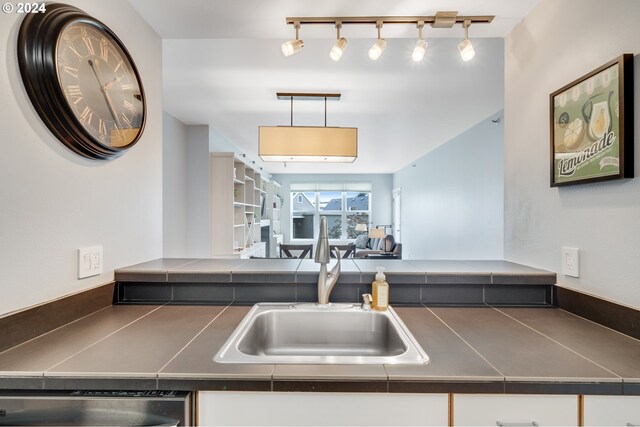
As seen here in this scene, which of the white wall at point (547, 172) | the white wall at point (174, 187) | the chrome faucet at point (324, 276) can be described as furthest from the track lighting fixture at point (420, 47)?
the white wall at point (174, 187)

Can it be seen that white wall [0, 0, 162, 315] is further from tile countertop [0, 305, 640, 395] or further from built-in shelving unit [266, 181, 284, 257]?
built-in shelving unit [266, 181, 284, 257]

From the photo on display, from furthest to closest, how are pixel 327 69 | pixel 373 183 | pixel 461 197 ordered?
pixel 373 183
pixel 461 197
pixel 327 69

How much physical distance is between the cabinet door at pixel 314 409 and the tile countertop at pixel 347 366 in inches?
1.4

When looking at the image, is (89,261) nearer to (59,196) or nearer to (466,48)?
(59,196)

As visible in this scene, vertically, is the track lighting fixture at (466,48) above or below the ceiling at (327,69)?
below

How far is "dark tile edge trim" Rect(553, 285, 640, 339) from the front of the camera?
1002 millimetres

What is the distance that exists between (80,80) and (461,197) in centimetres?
456

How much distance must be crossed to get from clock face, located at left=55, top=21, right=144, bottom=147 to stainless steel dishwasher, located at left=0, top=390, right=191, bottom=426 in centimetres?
85

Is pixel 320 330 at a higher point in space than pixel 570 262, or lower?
lower

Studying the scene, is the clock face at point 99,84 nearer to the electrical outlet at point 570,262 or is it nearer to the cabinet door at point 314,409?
the cabinet door at point 314,409

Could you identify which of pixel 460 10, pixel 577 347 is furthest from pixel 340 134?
pixel 577 347

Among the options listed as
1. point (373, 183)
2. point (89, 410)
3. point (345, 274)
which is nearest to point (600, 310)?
point (345, 274)

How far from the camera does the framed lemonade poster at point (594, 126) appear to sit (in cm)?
99

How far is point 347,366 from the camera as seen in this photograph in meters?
0.84
